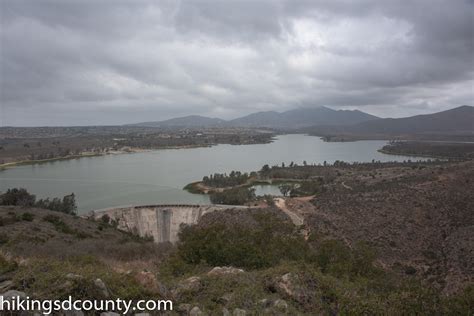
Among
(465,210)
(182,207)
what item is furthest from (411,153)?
(182,207)

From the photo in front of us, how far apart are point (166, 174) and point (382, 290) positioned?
70501 millimetres

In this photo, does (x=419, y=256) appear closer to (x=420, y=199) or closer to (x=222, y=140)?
(x=420, y=199)

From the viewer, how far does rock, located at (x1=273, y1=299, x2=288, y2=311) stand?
23.7 feet

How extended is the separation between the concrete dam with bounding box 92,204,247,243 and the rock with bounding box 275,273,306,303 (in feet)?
103

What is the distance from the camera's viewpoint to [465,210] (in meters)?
33.1

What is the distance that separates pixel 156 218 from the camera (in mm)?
40750

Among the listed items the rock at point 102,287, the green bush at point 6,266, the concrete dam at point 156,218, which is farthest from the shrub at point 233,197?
the rock at point 102,287

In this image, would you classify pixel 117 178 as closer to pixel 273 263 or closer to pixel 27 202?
pixel 27 202

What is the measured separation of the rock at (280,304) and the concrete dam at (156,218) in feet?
106

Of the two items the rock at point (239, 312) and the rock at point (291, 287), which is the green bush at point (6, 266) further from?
the rock at point (291, 287)

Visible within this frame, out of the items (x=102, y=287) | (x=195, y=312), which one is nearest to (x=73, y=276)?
(x=102, y=287)

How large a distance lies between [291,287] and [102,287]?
4.33 m

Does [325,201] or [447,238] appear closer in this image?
[447,238]

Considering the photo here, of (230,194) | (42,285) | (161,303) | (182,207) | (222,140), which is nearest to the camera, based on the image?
(42,285)
